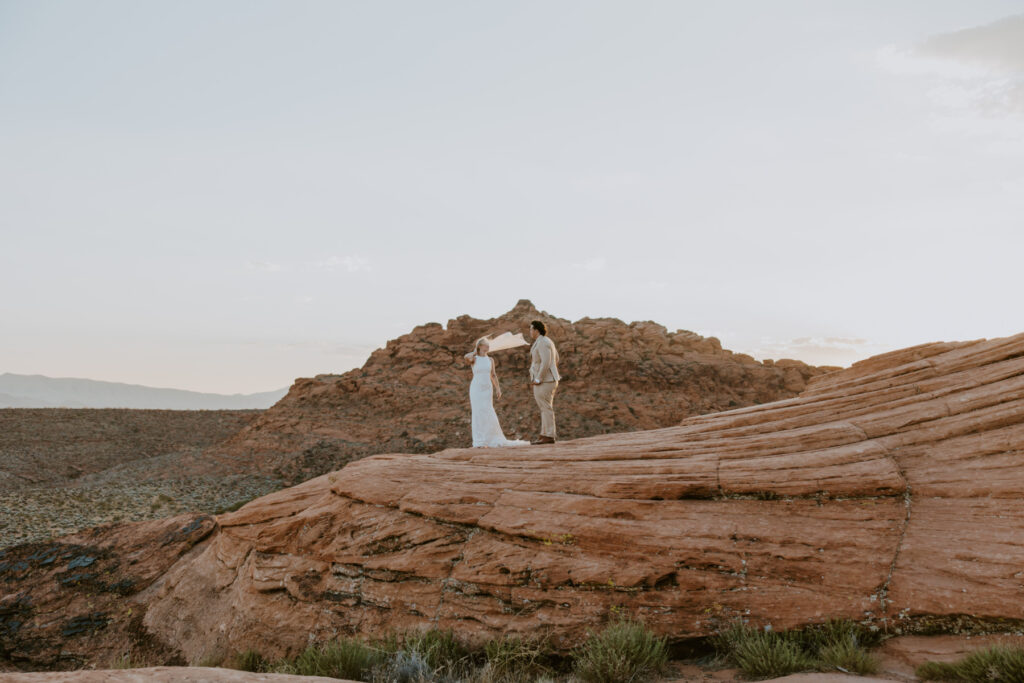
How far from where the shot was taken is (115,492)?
83.3 feet

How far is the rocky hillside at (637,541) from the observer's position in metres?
7.65

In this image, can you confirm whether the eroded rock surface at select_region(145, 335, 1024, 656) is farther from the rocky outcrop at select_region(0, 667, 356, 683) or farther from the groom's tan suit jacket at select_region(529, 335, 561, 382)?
the rocky outcrop at select_region(0, 667, 356, 683)

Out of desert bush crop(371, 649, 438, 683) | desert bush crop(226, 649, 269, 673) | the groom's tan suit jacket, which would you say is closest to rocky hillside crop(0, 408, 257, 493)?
desert bush crop(226, 649, 269, 673)

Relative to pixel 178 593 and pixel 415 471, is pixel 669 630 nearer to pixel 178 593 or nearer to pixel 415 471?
pixel 415 471

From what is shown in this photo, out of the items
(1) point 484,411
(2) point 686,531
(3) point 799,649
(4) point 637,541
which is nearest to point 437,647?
(4) point 637,541

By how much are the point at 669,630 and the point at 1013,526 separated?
438 cm

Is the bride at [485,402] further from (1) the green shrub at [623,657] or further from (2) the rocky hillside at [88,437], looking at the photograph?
(2) the rocky hillside at [88,437]

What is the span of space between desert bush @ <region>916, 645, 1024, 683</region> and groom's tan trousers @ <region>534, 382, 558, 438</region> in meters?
8.17

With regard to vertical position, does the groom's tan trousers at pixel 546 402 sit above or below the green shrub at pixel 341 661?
above

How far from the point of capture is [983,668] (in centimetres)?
611

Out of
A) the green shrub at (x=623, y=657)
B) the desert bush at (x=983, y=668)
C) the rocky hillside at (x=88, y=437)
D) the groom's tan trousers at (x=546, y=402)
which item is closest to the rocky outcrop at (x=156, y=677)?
the green shrub at (x=623, y=657)

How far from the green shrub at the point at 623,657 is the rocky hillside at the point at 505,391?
22.4 metres

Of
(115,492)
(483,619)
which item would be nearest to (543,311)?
(115,492)

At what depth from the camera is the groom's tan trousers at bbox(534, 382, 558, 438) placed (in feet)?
44.8
